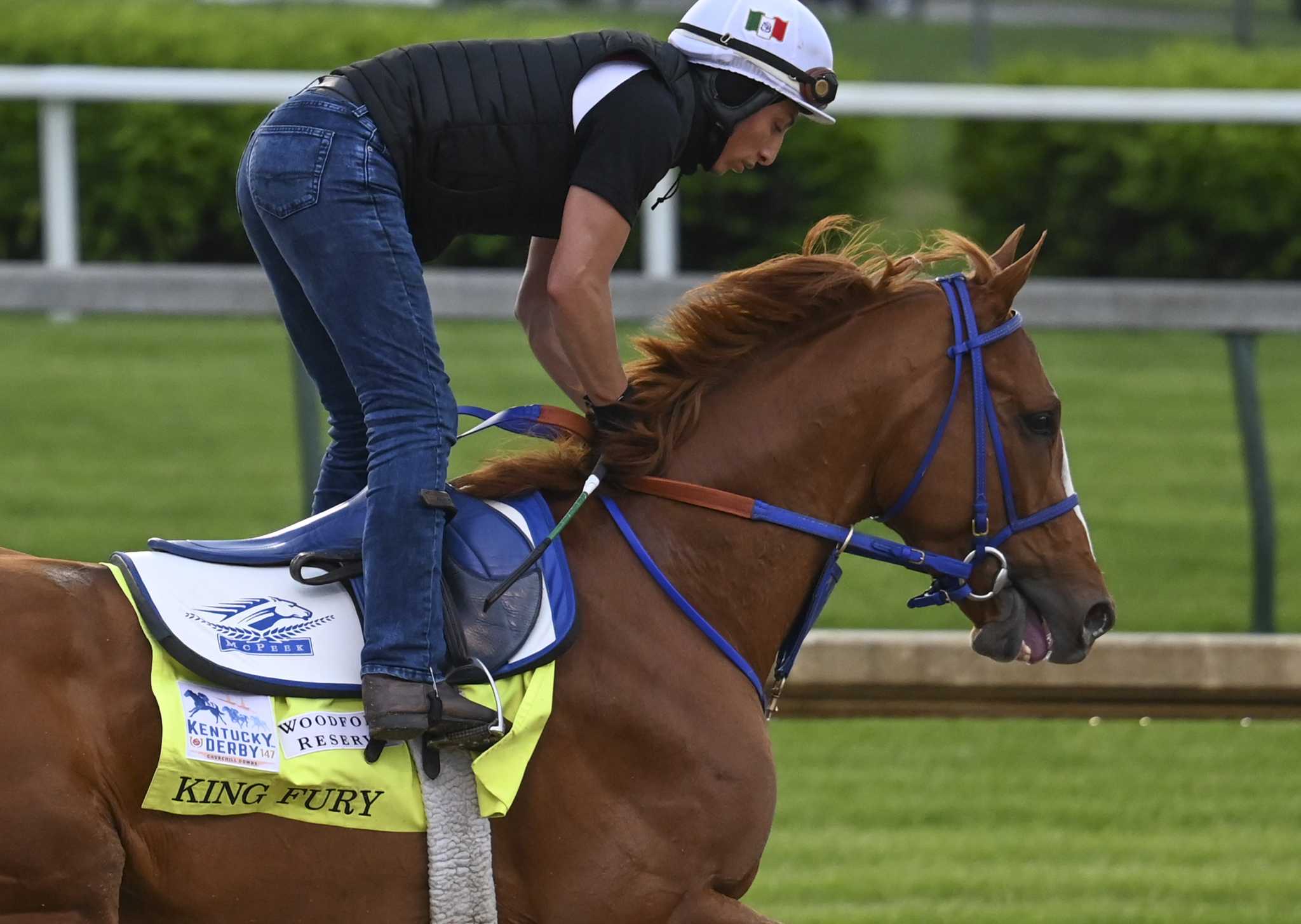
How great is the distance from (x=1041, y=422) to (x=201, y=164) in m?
8.53

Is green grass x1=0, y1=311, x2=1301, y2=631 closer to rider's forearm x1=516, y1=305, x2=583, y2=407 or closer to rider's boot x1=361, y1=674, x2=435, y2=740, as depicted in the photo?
rider's forearm x1=516, y1=305, x2=583, y2=407

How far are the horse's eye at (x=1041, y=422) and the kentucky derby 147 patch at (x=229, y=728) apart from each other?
1385mm

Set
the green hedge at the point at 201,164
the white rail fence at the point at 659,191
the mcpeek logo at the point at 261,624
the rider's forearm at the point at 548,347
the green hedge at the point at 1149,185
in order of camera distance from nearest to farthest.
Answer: the mcpeek logo at the point at 261,624 → the rider's forearm at the point at 548,347 → the white rail fence at the point at 659,191 → the green hedge at the point at 201,164 → the green hedge at the point at 1149,185

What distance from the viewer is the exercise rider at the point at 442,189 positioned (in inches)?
119

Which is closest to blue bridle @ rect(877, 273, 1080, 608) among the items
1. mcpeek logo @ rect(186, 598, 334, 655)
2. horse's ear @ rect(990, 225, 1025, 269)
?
horse's ear @ rect(990, 225, 1025, 269)

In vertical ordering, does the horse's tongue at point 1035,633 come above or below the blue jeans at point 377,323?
below

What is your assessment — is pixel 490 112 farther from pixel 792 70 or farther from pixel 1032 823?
pixel 1032 823

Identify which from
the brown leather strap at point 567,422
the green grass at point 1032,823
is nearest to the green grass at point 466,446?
the green grass at point 1032,823

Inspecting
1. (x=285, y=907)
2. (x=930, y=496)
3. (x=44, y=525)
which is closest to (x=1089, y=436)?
(x=44, y=525)

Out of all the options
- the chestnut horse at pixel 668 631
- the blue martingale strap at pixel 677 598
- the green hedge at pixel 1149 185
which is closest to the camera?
the chestnut horse at pixel 668 631

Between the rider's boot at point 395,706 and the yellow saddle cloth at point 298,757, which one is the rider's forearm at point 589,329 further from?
the rider's boot at point 395,706

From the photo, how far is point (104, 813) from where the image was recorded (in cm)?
290

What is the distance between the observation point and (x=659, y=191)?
9109 millimetres

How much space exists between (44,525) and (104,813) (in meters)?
4.57
